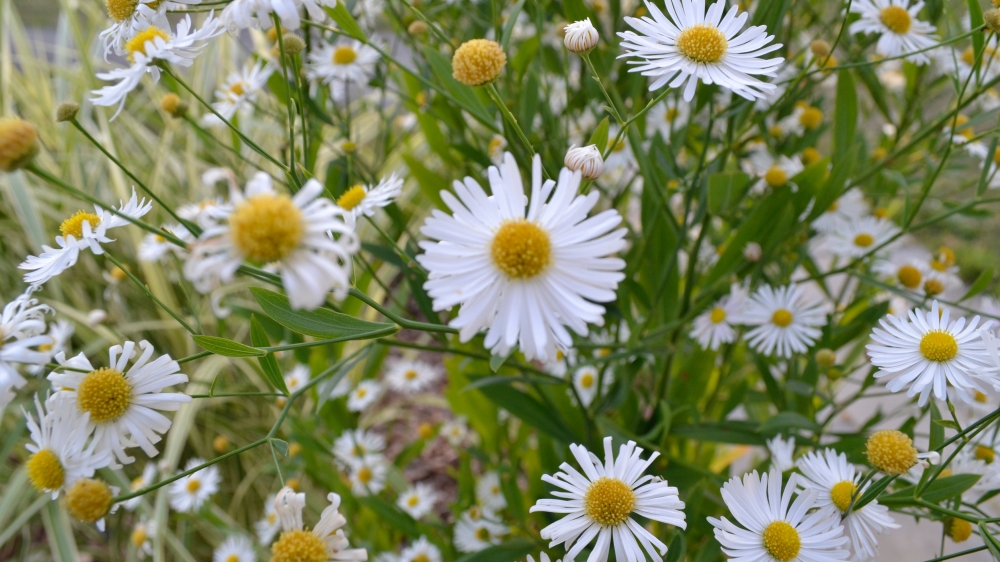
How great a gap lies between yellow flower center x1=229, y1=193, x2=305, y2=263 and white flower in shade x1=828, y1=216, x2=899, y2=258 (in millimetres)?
725

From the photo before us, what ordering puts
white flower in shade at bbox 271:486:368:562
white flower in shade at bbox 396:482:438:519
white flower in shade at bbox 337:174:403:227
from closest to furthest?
white flower in shade at bbox 271:486:368:562 < white flower in shade at bbox 337:174:403:227 < white flower in shade at bbox 396:482:438:519

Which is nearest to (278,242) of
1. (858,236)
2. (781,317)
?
(781,317)

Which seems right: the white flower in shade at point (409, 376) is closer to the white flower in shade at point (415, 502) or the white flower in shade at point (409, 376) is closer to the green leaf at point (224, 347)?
the white flower in shade at point (415, 502)

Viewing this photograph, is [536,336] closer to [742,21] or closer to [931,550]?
[742,21]

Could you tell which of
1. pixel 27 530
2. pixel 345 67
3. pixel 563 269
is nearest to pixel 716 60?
pixel 563 269

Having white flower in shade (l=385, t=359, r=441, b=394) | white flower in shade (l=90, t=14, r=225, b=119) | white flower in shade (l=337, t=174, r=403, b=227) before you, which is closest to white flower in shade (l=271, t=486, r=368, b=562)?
white flower in shade (l=337, t=174, r=403, b=227)

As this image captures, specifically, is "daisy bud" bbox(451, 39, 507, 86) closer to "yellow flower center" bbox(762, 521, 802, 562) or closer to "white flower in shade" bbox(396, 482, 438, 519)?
"yellow flower center" bbox(762, 521, 802, 562)

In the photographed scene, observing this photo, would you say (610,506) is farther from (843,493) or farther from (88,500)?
(88,500)

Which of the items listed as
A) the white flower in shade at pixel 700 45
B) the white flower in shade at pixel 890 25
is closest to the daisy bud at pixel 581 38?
the white flower in shade at pixel 700 45

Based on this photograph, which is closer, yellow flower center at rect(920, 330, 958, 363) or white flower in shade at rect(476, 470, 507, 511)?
yellow flower center at rect(920, 330, 958, 363)

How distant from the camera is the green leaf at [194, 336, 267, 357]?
1.46ft

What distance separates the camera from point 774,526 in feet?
1.42

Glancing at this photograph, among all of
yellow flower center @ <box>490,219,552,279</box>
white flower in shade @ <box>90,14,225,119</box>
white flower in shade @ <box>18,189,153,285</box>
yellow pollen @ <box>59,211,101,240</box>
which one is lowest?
yellow flower center @ <box>490,219,552,279</box>

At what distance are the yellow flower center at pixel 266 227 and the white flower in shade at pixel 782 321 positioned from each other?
20.8 inches
